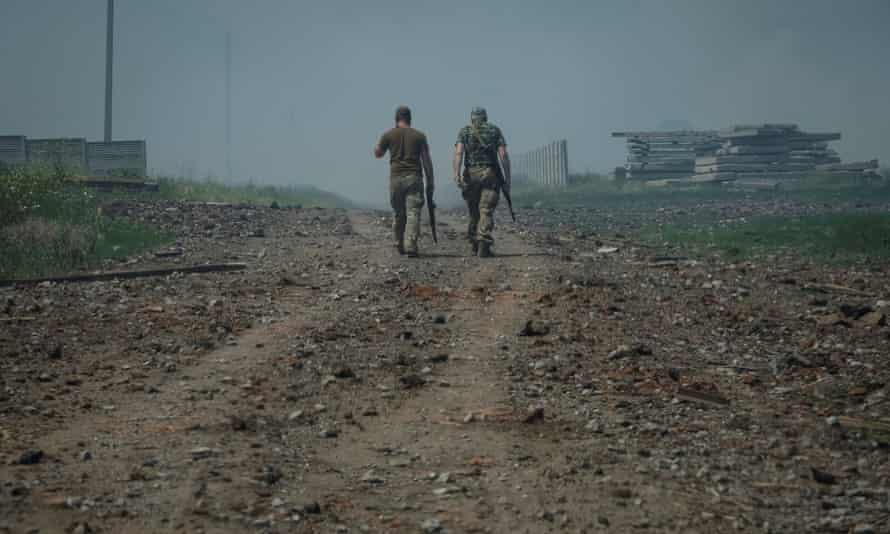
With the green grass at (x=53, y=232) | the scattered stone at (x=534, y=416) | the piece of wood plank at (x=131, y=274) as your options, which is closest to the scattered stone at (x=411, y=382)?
the scattered stone at (x=534, y=416)

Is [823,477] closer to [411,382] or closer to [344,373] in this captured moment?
[411,382]

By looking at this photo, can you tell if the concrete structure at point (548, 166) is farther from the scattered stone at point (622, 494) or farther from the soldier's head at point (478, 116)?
the scattered stone at point (622, 494)

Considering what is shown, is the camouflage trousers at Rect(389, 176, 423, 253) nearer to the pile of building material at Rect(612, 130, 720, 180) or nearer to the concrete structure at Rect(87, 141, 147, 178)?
the concrete structure at Rect(87, 141, 147, 178)

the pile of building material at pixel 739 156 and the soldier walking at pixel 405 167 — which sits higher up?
the pile of building material at pixel 739 156

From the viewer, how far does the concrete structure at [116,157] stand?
110 feet

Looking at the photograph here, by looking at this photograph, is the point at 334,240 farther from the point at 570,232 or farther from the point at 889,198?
the point at 889,198

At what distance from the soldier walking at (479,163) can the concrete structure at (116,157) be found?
20155 millimetres

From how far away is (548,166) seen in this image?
52.8 m

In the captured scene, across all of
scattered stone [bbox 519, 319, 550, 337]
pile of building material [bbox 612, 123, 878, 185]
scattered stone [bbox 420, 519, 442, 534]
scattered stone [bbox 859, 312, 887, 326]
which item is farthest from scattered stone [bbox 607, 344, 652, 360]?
pile of building material [bbox 612, 123, 878, 185]

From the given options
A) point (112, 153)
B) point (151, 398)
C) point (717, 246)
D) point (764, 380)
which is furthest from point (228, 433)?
point (112, 153)

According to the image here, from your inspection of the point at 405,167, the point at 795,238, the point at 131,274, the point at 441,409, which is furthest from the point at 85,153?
the point at 441,409

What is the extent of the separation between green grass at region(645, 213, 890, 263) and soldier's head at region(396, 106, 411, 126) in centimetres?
511

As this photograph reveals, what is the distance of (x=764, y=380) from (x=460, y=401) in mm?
2296

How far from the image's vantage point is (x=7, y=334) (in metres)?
8.87
